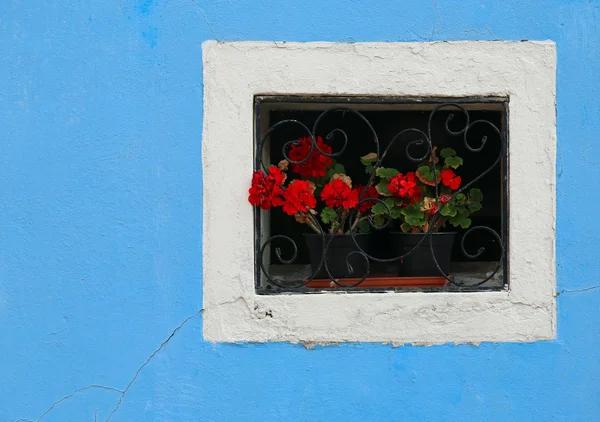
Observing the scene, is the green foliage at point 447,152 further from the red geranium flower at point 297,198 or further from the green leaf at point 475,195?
the red geranium flower at point 297,198

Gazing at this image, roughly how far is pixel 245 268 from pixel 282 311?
0.20 m

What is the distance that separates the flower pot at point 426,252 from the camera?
A: 261 cm

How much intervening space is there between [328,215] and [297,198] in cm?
16

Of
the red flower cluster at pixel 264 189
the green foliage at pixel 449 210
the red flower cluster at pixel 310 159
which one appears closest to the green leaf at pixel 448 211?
the green foliage at pixel 449 210

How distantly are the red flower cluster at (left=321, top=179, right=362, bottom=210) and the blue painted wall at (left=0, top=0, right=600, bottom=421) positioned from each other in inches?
18.8

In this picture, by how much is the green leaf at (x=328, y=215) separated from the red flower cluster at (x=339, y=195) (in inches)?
0.7

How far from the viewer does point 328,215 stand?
2633 mm

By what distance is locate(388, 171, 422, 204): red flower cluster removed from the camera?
257 cm

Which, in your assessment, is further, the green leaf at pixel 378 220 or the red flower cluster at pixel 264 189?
the green leaf at pixel 378 220

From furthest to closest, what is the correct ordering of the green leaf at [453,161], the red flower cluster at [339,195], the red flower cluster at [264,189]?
the green leaf at [453,161]
the red flower cluster at [339,195]
the red flower cluster at [264,189]
